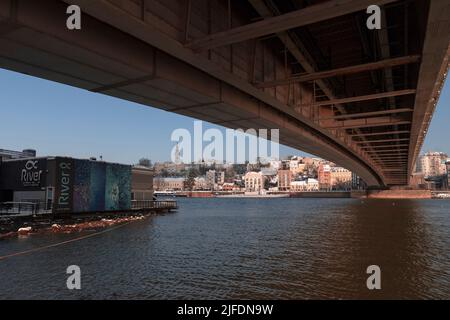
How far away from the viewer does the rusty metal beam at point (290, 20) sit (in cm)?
1045

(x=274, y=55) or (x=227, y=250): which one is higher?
(x=274, y=55)

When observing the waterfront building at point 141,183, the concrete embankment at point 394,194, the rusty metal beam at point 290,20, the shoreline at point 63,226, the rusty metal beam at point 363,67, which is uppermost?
the rusty metal beam at point 363,67

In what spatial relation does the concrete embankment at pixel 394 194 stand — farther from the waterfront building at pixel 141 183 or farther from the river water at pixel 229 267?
the river water at pixel 229 267

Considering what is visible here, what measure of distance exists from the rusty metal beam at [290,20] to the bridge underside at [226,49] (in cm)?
3

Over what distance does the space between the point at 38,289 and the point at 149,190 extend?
180ft

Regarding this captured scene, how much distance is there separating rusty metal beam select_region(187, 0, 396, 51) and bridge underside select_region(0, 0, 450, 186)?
0.10 ft

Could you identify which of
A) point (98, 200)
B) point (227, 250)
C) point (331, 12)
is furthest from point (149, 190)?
point (331, 12)

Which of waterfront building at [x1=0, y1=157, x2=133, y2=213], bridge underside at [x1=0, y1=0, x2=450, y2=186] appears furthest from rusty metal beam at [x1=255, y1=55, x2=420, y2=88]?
waterfront building at [x1=0, y1=157, x2=133, y2=213]

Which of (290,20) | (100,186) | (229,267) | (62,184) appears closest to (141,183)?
(100,186)

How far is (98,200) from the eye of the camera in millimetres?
51969

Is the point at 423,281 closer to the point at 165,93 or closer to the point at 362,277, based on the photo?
the point at 362,277

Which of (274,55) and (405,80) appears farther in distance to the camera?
(405,80)

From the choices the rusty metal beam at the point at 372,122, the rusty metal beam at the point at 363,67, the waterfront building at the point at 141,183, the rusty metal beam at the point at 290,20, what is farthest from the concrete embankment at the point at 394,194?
the rusty metal beam at the point at 290,20

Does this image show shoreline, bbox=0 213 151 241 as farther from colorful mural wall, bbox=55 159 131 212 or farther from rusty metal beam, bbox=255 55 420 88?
rusty metal beam, bbox=255 55 420 88
